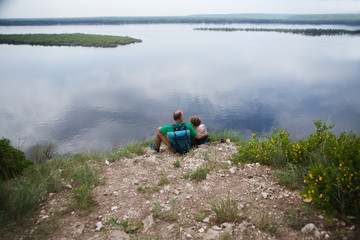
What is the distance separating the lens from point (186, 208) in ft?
11.9

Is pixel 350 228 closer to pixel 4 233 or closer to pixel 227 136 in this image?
pixel 4 233

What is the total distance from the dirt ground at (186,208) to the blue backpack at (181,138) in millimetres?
1254

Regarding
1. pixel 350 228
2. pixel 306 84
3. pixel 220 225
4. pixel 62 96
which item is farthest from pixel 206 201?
pixel 306 84

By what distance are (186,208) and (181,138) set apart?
9.71 ft

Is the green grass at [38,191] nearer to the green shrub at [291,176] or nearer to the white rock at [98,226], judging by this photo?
the white rock at [98,226]

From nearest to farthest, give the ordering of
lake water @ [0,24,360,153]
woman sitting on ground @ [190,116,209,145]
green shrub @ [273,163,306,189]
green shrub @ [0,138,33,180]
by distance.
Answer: green shrub @ [273,163,306,189], green shrub @ [0,138,33,180], woman sitting on ground @ [190,116,209,145], lake water @ [0,24,360,153]

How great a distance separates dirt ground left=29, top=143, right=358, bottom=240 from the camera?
310 centimetres

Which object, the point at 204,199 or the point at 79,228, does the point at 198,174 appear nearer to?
the point at 204,199

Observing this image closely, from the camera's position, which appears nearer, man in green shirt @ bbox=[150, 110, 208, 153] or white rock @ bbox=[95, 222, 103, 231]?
white rock @ bbox=[95, 222, 103, 231]

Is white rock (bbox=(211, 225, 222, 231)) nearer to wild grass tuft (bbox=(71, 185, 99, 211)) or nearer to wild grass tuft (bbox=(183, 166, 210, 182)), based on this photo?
wild grass tuft (bbox=(183, 166, 210, 182))

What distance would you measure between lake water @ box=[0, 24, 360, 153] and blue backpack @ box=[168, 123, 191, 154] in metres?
5.38

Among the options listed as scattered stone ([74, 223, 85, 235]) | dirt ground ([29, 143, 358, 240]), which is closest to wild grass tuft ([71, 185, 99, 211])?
dirt ground ([29, 143, 358, 240])

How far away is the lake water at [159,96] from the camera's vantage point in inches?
530

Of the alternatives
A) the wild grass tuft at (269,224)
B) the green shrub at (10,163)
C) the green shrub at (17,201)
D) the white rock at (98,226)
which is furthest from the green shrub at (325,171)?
the green shrub at (10,163)
